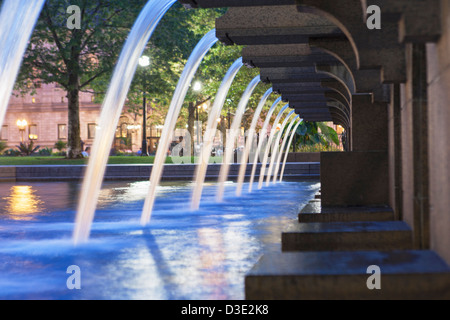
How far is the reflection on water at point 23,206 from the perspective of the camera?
39.4 ft

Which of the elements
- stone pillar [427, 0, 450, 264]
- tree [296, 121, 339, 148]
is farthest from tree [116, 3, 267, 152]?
stone pillar [427, 0, 450, 264]

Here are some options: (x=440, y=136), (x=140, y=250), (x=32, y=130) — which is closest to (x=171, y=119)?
(x=140, y=250)

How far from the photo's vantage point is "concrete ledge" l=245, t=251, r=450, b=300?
380 cm

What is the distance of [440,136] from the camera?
4008 mm

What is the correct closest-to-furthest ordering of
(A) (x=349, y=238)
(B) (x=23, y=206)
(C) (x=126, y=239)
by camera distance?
(A) (x=349, y=238) → (C) (x=126, y=239) → (B) (x=23, y=206)

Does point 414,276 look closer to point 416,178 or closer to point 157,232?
point 416,178

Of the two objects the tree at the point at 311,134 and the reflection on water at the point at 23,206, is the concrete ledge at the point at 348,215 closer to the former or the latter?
the reflection on water at the point at 23,206

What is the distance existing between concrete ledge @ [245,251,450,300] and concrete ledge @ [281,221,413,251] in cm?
148

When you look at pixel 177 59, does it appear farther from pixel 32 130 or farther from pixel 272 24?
pixel 32 130

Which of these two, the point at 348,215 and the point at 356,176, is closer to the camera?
the point at 348,215

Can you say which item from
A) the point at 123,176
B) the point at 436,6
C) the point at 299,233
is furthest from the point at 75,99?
the point at 436,6

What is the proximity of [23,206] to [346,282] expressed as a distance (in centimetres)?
1149

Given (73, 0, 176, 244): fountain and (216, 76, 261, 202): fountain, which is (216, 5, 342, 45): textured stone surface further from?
(216, 76, 261, 202): fountain

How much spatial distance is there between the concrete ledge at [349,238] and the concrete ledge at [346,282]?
148 centimetres
